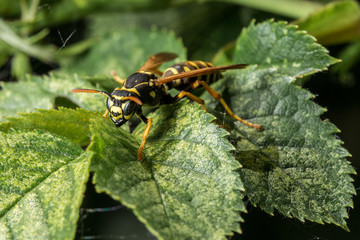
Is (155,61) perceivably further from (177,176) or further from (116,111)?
(177,176)

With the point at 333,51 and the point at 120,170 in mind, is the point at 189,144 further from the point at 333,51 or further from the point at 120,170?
the point at 333,51

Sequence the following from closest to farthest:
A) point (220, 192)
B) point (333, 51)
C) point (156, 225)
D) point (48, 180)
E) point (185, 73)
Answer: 1. point (156, 225)
2. point (220, 192)
3. point (48, 180)
4. point (185, 73)
5. point (333, 51)

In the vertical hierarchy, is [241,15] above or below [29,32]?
below

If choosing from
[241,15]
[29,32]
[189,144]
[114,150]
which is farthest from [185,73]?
[29,32]

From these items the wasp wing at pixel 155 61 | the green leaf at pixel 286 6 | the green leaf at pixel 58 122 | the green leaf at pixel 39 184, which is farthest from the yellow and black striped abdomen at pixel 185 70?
the green leaf at pixel 286 6

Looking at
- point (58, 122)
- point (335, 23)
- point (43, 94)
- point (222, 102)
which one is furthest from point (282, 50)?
point (43, 94)

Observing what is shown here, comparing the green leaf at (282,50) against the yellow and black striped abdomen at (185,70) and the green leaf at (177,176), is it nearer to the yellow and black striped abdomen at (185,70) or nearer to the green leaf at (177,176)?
the yellow and black striped abdomen at (185,70)
